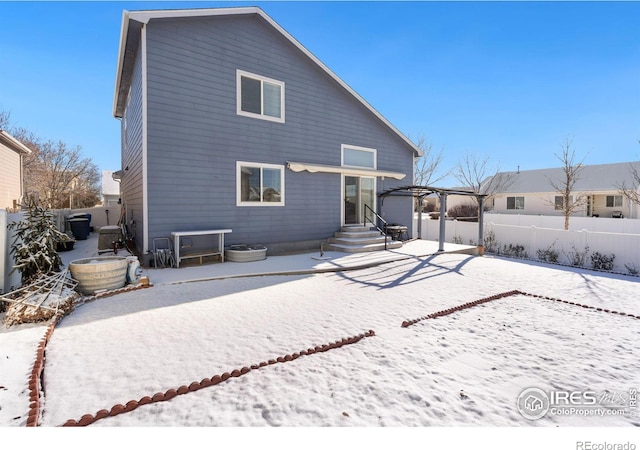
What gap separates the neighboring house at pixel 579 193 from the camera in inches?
945

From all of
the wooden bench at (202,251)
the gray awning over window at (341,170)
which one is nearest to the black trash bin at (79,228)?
the wooden bench at (202,251)

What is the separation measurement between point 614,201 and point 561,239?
2048cm

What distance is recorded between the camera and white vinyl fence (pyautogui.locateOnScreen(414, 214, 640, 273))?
987 cm

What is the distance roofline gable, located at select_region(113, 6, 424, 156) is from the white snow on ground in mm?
6377

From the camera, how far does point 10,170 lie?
15062mm

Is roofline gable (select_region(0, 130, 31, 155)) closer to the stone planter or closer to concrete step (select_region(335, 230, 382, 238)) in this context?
the stone planter

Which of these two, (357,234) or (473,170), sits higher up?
(473,170)

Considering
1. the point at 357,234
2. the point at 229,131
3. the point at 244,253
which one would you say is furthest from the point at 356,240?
the point at 229,131

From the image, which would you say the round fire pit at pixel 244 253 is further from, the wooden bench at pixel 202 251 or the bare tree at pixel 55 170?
the bare tree at pixel 55 170

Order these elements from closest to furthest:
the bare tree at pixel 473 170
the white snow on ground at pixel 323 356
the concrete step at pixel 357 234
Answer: the white snow on ground at pixel 323 356
the concrete step at pixel 357 234
the bare tree at pixel 473 170

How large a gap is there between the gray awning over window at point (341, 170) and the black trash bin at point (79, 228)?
1004 centimetres

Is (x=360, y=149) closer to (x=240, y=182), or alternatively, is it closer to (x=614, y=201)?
(x=240, y=182)
